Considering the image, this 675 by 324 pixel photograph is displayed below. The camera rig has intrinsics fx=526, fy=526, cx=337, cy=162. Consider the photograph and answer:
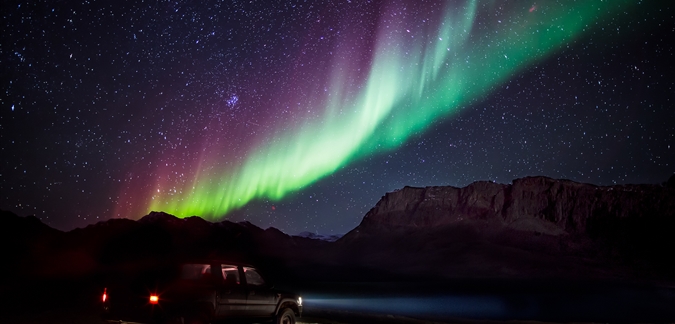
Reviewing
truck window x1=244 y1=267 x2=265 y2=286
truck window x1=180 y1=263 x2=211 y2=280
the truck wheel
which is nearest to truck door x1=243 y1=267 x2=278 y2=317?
truck window x1=244 y1=267 x2=265 y2=286

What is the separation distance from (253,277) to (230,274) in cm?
→ 99

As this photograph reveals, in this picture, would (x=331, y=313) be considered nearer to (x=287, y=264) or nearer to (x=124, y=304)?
(x=124, y=304)

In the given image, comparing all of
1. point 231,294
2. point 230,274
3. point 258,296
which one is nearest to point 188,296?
point 231,294

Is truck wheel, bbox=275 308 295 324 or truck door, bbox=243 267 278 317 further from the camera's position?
truck wheel, bbox=275 308 295 324

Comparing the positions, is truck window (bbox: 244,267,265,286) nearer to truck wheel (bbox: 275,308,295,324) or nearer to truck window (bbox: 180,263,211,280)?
truck wheel (bbox: 275,308,295,324)

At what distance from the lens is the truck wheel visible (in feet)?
48.6

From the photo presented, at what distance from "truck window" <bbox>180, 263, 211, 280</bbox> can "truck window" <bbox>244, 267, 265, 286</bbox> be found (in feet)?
4.20

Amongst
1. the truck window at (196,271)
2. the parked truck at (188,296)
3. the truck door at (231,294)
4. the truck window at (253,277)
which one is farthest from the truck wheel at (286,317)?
the truck window at (196,271)

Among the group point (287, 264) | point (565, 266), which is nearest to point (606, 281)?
point (565, 266)

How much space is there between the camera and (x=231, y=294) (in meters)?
13.0

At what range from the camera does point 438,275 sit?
163 metres

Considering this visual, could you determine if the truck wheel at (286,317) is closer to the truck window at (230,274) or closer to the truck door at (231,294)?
the truck door at (231,294)

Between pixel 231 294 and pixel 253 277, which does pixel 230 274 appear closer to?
pixel 231 294

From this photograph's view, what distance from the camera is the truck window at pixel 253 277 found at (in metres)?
14.0
